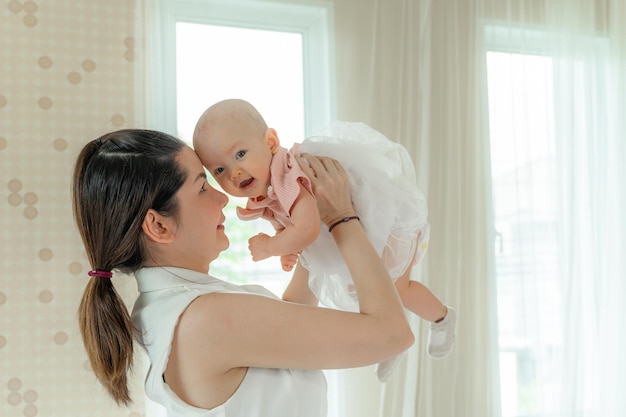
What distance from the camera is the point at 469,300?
265 cm

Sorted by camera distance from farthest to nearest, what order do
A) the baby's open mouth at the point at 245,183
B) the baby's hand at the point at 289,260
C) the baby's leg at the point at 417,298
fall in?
1. the baby's leg at the point at 417,298
2. the baby's hand at the point at 289,260
3. the baby's open mouth at the point at 245,183

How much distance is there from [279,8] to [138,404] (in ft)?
4.97

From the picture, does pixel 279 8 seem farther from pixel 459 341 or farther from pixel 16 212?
pixel 459 341

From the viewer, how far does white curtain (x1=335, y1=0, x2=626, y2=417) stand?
2.57 metres

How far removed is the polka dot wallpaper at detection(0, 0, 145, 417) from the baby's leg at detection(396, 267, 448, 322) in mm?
947

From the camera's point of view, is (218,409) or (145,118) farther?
(145,118)

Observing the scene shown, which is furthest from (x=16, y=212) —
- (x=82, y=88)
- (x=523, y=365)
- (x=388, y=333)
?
(x=523, y=365)

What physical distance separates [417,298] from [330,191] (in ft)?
1.62

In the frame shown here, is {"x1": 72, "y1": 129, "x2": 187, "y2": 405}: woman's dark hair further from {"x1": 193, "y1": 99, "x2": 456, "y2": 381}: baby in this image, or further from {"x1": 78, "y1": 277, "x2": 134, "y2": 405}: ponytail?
{"x1": 193, "y1": 99, "x2": 456, "y2": 381}: baby

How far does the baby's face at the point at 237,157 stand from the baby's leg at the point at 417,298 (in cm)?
50

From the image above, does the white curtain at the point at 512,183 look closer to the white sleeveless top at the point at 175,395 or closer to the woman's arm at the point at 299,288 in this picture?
the woman's arm at the point at 299,288

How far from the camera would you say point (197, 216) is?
4.08 feet

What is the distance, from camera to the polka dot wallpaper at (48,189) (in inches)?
83.1

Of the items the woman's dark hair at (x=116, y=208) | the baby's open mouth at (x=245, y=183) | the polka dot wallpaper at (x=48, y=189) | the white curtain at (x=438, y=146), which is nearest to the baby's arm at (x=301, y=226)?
the baby's open mouth at (x=245, y=183)
